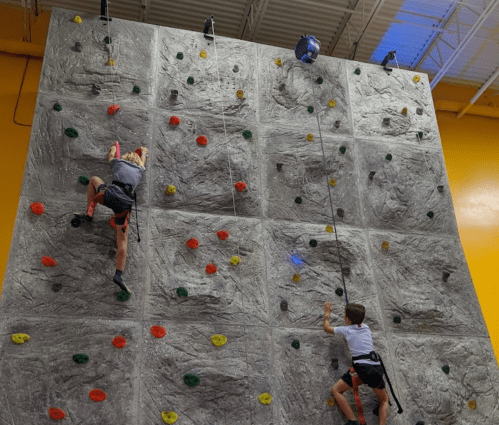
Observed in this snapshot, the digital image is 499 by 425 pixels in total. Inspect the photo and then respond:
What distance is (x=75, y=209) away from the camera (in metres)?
4.95

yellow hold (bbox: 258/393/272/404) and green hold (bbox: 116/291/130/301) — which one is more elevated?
green hold (bbox: 116/291/130/301)

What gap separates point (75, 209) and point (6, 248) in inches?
54.0

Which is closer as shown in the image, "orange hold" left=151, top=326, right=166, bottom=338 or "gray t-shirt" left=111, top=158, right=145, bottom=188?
"orange hold" left=151, top=326, right=166, bottom=338

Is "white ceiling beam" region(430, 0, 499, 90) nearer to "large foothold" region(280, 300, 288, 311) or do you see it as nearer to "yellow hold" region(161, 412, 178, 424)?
"large foothold" region(280, 300, 288, 311)

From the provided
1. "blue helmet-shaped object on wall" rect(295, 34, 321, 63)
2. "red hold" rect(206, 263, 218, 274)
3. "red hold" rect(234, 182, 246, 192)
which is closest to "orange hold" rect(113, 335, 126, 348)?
"red hold" rect(206, 263, 218, 274)

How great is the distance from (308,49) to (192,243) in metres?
2.49

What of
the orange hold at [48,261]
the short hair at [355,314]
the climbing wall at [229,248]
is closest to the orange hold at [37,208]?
the climbing wall at [229,248]

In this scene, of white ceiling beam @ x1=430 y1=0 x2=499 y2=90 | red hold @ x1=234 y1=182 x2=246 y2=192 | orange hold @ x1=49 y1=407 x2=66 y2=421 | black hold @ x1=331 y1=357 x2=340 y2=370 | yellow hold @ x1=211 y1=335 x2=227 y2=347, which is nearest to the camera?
orange hold @ x1=49 y1=407 x2=66 y2=421

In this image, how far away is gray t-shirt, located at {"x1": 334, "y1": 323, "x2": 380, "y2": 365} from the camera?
4672mm

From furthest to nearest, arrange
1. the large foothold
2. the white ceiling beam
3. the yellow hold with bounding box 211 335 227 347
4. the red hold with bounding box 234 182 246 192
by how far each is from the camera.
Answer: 1. the white ceiling beam
2. the red hold with bounding box 234 182 246 192
3. the large foothold
4. the yellow hold with bounding box 211 335 227 347

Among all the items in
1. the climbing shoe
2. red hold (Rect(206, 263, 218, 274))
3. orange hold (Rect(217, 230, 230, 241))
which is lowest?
the climbing shoe

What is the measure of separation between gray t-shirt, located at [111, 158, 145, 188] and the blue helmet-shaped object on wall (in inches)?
91.7

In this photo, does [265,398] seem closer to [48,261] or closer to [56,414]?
[56,414]

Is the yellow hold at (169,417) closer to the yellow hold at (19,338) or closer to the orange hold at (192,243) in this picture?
the yellow hold at (19,338)
